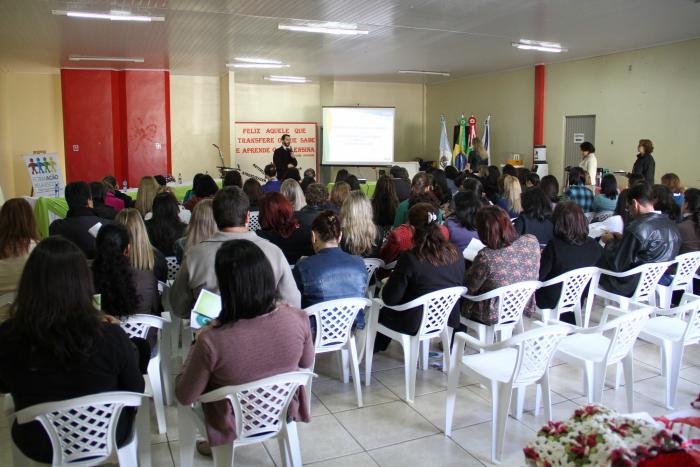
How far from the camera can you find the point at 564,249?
3947 mm

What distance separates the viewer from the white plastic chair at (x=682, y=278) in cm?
430

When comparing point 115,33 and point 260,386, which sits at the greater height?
point 115,33

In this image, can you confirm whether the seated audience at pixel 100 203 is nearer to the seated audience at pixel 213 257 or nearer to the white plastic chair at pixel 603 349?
the seated audience at pixel 213 257

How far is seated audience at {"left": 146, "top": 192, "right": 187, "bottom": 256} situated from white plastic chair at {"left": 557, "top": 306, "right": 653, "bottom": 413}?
9.14ft

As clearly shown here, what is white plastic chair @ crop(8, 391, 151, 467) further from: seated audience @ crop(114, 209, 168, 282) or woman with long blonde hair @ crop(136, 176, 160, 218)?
woman with long blonde hair @ crop(136, 176, 160, 218)

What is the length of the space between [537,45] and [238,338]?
8.36 m

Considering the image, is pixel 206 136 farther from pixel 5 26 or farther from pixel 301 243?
pixel 301 243

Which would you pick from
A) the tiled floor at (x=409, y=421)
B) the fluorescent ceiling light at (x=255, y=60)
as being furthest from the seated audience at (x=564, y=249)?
the fluorescent ceiling light at (x=255, y=60)

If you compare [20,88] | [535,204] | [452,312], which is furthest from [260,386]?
[20,88]

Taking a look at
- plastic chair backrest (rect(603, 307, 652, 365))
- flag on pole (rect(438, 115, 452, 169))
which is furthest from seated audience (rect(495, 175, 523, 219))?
flag on pole (rect(438, 115, 452, 169))

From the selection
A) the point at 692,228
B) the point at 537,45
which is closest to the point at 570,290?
the point at 692,228

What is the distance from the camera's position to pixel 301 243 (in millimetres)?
4324

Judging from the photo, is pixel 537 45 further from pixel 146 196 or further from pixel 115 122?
pixel 115 122

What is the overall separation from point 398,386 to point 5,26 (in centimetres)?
728
